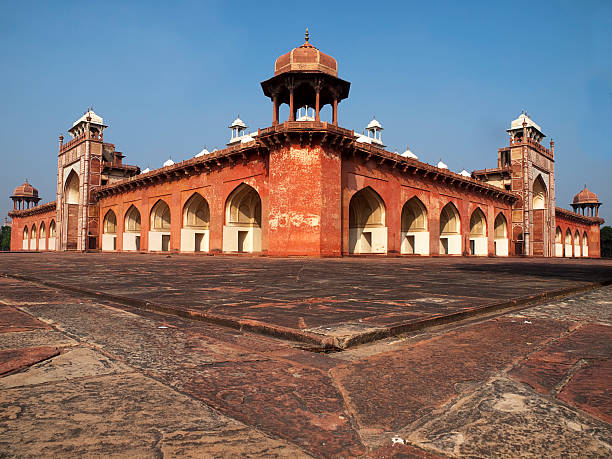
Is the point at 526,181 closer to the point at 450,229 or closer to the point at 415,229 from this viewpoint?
the point at 450,229

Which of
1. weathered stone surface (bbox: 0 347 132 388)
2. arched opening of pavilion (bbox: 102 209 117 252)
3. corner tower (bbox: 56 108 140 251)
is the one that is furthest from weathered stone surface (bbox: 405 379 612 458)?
corner tower (bbox: 56 108 140 251)

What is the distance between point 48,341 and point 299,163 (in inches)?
561

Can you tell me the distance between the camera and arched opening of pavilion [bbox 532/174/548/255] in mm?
29438

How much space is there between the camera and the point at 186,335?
6.45 ft

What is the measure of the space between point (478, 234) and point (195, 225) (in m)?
17.9

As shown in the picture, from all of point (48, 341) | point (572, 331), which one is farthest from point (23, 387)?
point (572, 331)

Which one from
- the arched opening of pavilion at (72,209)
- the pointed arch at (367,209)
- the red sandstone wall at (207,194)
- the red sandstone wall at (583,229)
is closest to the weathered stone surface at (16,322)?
the red sandstone wall at (207,194)

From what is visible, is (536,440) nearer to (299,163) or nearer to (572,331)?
(572,331)

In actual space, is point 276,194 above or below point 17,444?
above

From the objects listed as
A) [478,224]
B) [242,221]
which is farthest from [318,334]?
[478,224]

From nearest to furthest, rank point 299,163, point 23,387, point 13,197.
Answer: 1. point 23,387
2. point 299,163
3. point 13,197

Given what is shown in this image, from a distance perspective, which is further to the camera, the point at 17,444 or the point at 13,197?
the point at 13,197

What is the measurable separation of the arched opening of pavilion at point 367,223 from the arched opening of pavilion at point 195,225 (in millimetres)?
7704

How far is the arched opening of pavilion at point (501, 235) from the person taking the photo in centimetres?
2908
